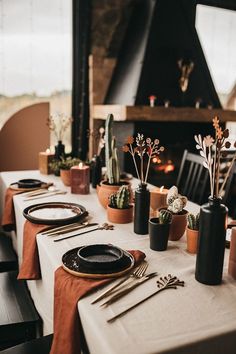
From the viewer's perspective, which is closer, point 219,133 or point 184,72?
point 219,133

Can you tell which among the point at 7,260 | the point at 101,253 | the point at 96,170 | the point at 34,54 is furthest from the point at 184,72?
the point at 101,253

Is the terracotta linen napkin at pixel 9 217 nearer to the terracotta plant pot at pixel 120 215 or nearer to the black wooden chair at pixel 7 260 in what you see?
the black wooden chair at pixel 7 260

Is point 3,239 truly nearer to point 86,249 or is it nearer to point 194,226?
point 86,249

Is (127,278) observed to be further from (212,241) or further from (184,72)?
(184,72)

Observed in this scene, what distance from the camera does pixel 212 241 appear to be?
0.99 meters

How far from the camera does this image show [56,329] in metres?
0.96

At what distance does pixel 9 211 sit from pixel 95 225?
0.65m

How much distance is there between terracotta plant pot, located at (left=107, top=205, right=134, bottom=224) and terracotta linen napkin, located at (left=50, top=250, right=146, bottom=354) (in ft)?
1.63

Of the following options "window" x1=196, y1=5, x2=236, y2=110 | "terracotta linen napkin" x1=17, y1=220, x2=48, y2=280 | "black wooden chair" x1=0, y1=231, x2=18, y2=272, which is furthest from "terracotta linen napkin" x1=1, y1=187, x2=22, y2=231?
"window" x1=196, y1=5, x2=236, y2=110

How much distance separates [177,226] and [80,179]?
82 cm

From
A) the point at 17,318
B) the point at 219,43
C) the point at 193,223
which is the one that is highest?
the point at 219,43

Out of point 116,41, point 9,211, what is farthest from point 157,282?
point 116,41

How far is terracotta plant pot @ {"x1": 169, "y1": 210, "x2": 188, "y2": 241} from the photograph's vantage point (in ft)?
4.29

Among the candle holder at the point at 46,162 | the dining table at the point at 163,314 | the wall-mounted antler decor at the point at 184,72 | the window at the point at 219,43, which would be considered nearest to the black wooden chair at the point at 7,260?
the dining table at the point at 163,314
